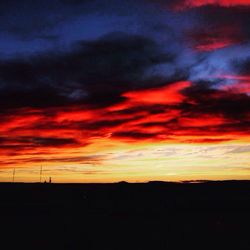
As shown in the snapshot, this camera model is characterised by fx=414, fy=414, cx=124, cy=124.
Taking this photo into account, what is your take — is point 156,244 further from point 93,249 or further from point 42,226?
point 42,226

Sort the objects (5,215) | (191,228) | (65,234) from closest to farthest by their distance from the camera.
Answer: (65,234) → (191,228) → (5,215)

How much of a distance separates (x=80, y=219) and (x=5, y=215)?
281 inches

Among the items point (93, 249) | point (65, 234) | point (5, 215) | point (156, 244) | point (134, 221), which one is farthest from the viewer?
point (5, 215)

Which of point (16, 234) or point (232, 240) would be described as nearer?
point (232, 240)

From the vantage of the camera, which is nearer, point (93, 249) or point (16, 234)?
point (93, 249)

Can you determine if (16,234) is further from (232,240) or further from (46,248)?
(232,240)

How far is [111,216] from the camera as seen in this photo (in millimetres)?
36312

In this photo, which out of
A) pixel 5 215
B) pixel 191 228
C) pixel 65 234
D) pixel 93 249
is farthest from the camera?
pixel 5 215

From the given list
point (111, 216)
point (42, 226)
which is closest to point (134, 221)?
point (111, 216)

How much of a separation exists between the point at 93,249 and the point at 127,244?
2.63 m

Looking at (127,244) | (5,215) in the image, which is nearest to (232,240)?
(127,244)

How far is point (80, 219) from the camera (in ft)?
111

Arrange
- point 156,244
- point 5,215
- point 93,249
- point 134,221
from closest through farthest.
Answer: point 93,249 < point 156,244 < point 134,221 < point 5,215

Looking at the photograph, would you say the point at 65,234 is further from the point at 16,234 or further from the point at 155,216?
the point at 155,216
